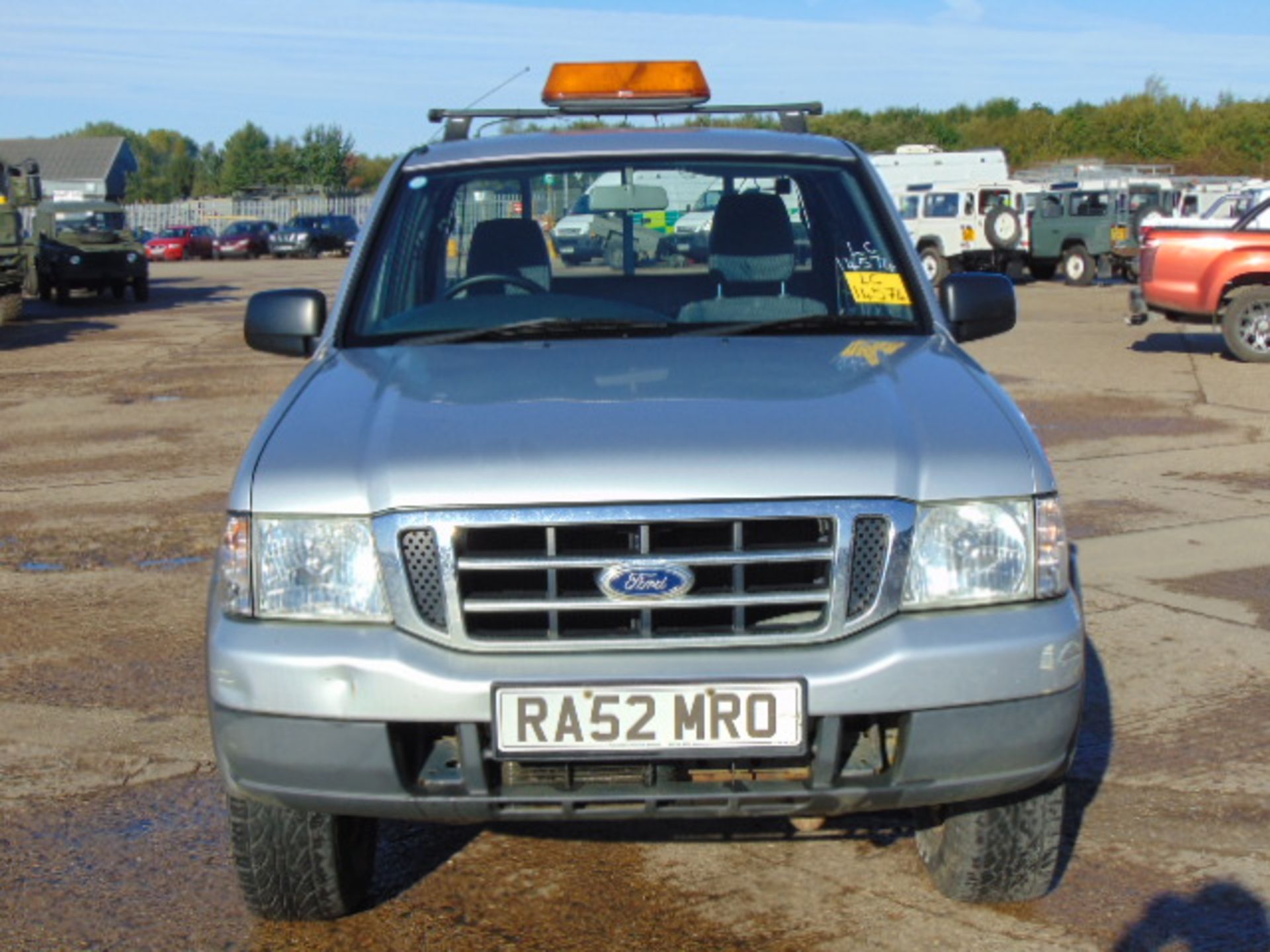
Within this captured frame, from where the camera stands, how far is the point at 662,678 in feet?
9.88

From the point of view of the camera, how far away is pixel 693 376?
363cm

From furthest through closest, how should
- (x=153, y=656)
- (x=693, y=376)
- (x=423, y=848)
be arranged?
1. (x=153, y=656)
2. (x=423, y=848)
3. (x=693, y=376)

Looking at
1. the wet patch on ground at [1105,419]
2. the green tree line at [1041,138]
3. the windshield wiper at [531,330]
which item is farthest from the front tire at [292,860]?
the green tree line at [1041,138]

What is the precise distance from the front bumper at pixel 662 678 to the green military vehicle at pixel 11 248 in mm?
22296

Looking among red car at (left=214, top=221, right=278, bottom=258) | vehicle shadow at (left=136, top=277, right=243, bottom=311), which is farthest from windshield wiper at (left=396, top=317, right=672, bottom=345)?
red car at (left=214, top=221, right=278, bottom=258)

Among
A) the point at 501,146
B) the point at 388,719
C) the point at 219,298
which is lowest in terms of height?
the point at 219,298

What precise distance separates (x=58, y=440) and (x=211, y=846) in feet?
28.9

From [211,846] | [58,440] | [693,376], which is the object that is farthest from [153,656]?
[58,440]

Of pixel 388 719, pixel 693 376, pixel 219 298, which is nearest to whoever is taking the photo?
pixel 388 719

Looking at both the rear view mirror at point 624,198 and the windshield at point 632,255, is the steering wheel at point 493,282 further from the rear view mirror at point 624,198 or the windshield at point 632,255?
the rear view mirror at point 624,198

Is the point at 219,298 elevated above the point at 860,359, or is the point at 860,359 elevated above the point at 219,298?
the point at 860,359

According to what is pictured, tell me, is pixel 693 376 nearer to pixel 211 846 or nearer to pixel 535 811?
pixel 535 811

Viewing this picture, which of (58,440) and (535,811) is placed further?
(58,440)

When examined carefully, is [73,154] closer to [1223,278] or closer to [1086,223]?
[1086,223]
